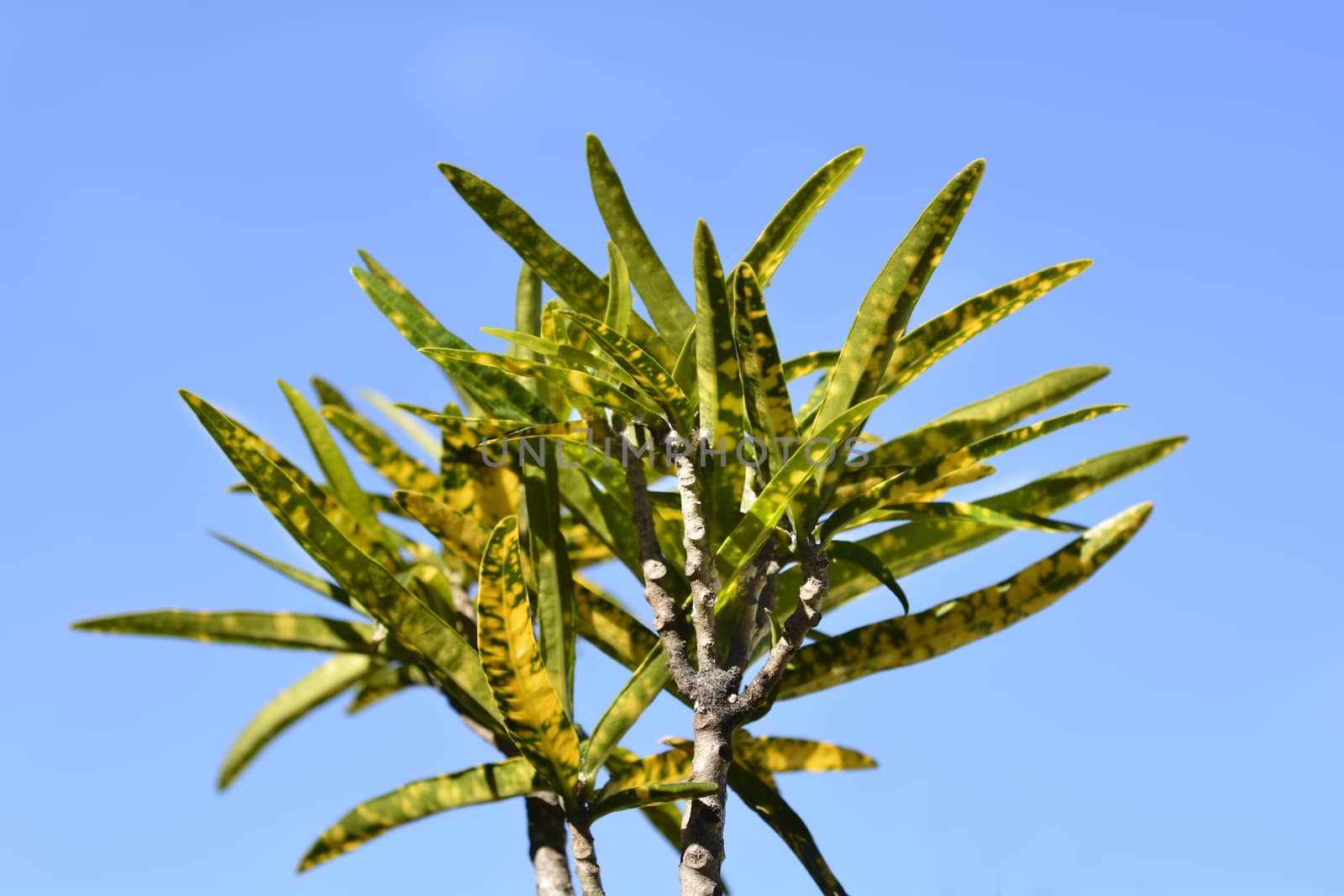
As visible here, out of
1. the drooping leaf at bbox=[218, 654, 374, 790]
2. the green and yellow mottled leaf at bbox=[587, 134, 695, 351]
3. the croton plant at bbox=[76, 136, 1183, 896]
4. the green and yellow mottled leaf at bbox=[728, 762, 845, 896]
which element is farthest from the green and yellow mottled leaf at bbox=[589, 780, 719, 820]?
the drooping leaf at bbox=[218, 654, 374, 790]

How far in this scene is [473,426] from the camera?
136cm

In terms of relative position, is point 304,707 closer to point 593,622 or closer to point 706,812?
point 593,622

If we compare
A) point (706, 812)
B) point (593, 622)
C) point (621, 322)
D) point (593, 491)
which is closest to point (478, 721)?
point (593, 622)

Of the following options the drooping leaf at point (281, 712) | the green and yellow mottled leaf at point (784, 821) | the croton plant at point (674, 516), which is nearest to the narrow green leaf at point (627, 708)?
the croton plant at point (674, 516)

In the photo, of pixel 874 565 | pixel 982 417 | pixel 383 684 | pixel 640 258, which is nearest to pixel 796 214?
pixel 640 258

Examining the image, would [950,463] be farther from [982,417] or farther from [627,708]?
[627,708]

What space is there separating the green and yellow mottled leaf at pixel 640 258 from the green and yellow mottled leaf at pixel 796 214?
0.32ft

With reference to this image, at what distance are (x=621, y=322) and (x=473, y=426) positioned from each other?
255mm

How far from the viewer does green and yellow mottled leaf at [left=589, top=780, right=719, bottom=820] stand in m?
1.04

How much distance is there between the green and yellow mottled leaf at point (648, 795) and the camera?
1.04 m

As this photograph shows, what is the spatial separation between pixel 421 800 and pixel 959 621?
1.94 ft

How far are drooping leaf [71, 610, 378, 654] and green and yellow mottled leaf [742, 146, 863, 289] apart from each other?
666 mm

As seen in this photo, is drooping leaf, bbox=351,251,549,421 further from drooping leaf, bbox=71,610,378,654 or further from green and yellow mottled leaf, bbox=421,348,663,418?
drooping leaf, bbox=71,610,378,654

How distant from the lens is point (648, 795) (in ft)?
3.58
